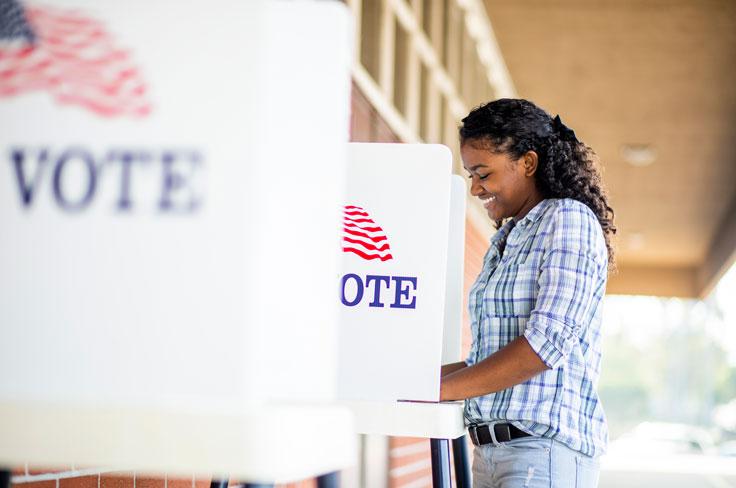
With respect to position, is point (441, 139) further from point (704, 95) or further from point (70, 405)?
point (70, 405)

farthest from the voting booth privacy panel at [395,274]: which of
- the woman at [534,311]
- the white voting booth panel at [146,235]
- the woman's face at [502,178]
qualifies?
the white voting booth panel at [146,235]

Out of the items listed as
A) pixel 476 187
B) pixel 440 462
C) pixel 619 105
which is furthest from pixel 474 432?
pixel 619 105

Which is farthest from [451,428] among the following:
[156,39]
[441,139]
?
[441,139]

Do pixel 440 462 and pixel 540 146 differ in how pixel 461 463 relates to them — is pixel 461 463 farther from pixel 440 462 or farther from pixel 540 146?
pixel 540 146

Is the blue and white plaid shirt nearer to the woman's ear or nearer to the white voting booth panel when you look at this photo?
the woman's ear

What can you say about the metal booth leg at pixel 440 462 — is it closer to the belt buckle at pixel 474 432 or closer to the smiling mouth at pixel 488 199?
the belt buckle at pixel 474 432

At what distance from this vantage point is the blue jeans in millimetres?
1924

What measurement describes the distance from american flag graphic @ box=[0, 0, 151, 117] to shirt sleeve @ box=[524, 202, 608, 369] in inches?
43.4

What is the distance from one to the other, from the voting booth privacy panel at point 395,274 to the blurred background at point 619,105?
51 centimetres

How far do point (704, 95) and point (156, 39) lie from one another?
39.4 feet

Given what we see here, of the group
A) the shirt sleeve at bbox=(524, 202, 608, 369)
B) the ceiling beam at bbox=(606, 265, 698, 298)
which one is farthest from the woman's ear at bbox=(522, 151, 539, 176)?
the ceiling beam at bbox=(606, 265, 698, 298)

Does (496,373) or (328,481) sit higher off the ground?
(496,373)

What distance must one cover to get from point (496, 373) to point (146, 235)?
1.06m

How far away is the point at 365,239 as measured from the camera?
1.76 m
